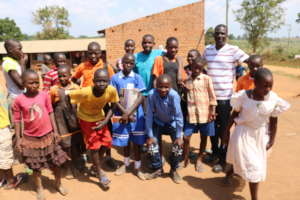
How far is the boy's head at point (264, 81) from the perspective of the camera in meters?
2.35

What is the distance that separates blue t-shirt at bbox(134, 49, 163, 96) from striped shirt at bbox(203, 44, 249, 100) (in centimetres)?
75

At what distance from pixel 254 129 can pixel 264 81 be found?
56 centimetres

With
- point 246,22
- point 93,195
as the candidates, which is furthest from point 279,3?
point 93,195

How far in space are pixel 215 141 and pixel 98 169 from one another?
A: 175 centimetres

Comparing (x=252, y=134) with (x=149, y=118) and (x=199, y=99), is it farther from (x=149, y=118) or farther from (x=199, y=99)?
(x=149, y=118)

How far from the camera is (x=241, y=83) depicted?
10.8ft

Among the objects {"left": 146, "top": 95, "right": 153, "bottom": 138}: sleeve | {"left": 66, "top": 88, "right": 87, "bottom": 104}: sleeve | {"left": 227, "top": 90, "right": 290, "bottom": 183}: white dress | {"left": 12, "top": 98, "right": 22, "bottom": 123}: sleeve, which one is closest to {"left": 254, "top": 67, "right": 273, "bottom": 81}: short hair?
{"left": 227, "top": 90, "right": 290, "bottom": 183}: white dress

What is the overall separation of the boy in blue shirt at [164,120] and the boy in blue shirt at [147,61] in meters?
0.42

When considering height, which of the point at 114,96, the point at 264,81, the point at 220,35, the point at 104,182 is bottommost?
the point at 104,182

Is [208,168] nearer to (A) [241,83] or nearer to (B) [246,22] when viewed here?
(A) [241,83]

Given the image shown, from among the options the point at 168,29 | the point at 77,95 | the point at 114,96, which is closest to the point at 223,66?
the point at 114,96

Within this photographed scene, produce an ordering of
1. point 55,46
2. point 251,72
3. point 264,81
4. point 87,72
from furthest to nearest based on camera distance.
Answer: point 55,46 → point 87,72 → point 251,72 → point 264,81

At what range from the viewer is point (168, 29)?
14.2 m

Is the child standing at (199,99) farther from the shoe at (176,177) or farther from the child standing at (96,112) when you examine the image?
the child standing at (96,112)
